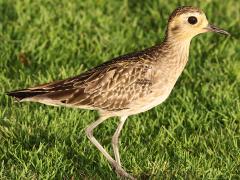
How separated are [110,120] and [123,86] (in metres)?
1.04

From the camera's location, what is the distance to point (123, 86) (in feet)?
25.1

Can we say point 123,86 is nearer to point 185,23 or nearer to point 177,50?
point 177,50

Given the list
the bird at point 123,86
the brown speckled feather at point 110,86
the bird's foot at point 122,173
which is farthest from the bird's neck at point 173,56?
the bird's foot at point 122,173

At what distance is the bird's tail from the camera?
24.2 ft

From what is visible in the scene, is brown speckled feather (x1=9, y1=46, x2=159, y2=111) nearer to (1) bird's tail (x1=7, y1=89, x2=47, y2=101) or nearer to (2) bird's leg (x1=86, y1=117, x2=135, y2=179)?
(1) bird's tail (x1=7, y1=89, x2=47, y2=101)

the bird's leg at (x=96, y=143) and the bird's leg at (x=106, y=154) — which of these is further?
the bird's leg at (x=96, y=143)

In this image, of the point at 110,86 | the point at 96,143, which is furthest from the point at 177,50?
the point at 96,143

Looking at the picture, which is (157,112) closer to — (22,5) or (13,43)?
(13,43)

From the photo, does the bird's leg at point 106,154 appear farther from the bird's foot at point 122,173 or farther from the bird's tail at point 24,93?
the bird's tail at point 24,93

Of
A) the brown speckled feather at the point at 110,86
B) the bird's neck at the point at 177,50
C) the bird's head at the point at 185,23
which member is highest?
the bird's head at the point at 185,23

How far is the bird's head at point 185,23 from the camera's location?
25.5 feet

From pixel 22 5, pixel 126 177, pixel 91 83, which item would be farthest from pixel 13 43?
pixel 126 177

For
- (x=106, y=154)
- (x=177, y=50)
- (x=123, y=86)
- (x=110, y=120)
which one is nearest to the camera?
(x=106, y=154)

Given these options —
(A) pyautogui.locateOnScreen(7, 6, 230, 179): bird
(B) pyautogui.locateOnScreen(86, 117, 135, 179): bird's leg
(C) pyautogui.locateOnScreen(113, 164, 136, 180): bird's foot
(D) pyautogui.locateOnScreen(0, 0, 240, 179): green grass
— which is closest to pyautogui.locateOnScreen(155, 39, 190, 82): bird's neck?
(A) pyautogui.locateOnScreen(7, 6, 230, 179): bird
